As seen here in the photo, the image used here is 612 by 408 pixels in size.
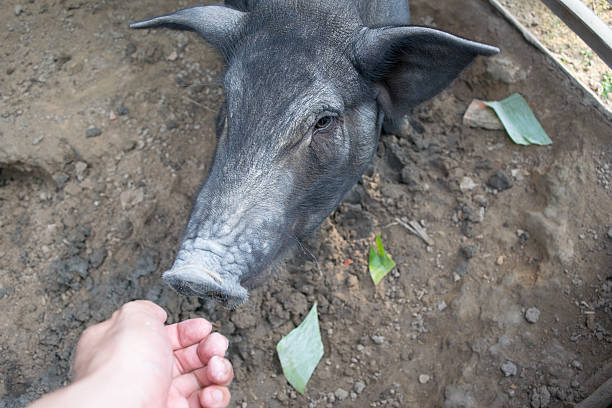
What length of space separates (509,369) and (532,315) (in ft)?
1.23

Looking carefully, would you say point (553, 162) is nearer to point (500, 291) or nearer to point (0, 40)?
point (500, 291)

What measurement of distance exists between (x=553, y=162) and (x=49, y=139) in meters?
3.74

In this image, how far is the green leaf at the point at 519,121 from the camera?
3.76m

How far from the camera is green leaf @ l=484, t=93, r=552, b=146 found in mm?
3758

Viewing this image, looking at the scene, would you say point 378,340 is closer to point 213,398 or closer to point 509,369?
point 509,369

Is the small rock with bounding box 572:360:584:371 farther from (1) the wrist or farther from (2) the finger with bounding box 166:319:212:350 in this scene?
(1) the wrist

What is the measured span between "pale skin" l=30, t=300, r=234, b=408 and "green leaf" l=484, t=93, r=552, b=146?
274 centimetres

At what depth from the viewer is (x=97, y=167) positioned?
3.83 meters

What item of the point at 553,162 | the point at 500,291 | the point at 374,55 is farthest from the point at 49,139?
the point at 553,162

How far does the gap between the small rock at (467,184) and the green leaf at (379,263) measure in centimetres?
77

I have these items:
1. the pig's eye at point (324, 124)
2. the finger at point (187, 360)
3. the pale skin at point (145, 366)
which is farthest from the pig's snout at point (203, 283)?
the pig's eye at point (324, 124)

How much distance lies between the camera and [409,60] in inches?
104

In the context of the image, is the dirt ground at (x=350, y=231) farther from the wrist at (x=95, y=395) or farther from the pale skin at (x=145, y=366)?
→ the wrist at (x=95, y=395)

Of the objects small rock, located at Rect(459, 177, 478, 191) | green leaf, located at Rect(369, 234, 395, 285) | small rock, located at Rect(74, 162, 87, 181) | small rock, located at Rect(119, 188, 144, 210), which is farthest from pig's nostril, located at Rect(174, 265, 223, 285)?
small rock, located at Rect(459, 177, 478, 191)
